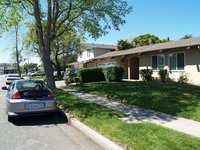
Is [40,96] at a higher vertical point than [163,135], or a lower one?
higher

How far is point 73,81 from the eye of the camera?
2550 cm

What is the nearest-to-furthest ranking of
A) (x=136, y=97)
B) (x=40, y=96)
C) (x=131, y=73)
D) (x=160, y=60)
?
(x=40, y=96) → (x=136, y=97) → (x=160, y=60) → (x=131, y=73)

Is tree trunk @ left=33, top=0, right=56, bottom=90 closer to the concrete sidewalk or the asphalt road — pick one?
the asphalt road

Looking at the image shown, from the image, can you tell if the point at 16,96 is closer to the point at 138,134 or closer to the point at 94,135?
the point at 94,135

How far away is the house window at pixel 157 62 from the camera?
21.8 metres

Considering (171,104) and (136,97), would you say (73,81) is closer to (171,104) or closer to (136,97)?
(136,97)

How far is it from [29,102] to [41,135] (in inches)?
70.2

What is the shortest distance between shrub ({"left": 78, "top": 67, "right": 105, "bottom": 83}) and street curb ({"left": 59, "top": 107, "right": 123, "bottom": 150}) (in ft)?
50.5

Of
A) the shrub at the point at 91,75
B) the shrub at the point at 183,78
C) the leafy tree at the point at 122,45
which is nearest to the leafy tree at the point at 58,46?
the leafy tree at the point at 122,45

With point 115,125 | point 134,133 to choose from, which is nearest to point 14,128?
point 115,125

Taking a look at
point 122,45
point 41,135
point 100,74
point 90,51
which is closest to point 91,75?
point 100,74

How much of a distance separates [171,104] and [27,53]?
136 feet

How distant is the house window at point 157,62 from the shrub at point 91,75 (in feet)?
17.7

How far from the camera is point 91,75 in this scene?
24.4 m
